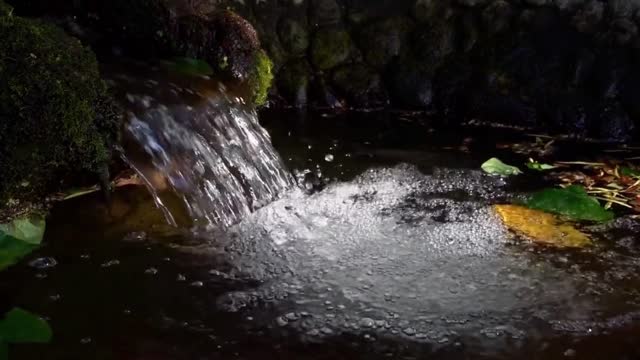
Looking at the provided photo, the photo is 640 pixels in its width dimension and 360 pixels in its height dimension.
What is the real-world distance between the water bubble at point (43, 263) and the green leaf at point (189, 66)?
1661 mm

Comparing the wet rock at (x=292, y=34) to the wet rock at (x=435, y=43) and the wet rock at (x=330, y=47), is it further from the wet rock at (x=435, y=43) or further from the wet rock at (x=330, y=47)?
the wet rock at (x=435, y=43)

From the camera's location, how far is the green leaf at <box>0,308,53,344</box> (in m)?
1.63

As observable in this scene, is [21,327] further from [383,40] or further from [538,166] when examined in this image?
[383,40]

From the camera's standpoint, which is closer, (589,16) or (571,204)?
(571,204)

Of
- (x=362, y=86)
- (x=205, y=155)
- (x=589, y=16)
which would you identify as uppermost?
(x=589, y=16)

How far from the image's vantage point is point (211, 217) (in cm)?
297

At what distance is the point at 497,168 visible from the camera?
3783 millimetres

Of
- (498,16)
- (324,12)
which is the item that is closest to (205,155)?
(324,12)

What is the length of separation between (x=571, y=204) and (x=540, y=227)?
0.90ft

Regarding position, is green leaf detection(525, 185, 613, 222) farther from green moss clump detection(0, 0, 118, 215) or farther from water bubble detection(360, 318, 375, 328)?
green moss clump detection(0, 0, 118, 215)

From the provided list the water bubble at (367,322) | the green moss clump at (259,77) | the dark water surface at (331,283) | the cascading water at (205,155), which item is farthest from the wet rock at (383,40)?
the water bubble at (367,322)

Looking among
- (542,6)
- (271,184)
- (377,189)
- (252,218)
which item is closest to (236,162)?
(271,184)

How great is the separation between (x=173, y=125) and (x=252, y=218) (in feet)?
2.14

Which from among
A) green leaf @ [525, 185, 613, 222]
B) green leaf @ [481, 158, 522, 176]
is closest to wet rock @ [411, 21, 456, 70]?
green leaf @ [481, 158, 522, 176]
